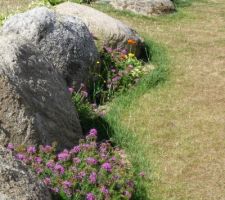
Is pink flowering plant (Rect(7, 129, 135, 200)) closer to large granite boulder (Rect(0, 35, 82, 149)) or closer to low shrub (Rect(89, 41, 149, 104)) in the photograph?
large granite boulder (Rect(0, 35, 82, 149))

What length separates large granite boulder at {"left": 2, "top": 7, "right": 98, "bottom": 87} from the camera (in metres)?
7.16

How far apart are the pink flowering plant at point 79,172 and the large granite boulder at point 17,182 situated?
0.98m

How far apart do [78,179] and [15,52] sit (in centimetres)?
156

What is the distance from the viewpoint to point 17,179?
335 cm

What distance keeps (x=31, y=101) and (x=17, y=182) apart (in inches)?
85.7

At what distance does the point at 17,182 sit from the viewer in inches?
131

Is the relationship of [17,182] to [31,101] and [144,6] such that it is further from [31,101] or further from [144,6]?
[144,6]

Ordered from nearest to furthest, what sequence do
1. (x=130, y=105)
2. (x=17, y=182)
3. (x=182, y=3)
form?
1. (x=17, y=182)
2. (x=130, y=105)
3. (x=182, y=3)

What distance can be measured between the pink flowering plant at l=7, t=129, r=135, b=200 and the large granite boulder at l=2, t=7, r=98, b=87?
2.06 metres

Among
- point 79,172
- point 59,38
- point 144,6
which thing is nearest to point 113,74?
point 59,38

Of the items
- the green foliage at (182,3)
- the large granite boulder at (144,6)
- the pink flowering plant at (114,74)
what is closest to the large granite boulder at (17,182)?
the pink flowering plant at (114,74)

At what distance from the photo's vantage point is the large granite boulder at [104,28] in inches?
364

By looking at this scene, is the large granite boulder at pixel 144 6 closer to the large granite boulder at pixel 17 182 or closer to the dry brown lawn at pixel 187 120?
the dry brown lawn at pixel 187 120

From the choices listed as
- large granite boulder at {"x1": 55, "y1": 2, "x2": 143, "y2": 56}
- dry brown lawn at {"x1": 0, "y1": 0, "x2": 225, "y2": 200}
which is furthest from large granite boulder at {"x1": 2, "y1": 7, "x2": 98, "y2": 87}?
large granite boulder at {"x1": 55, "y1": 2, "x2": 143, "y2": 56}
